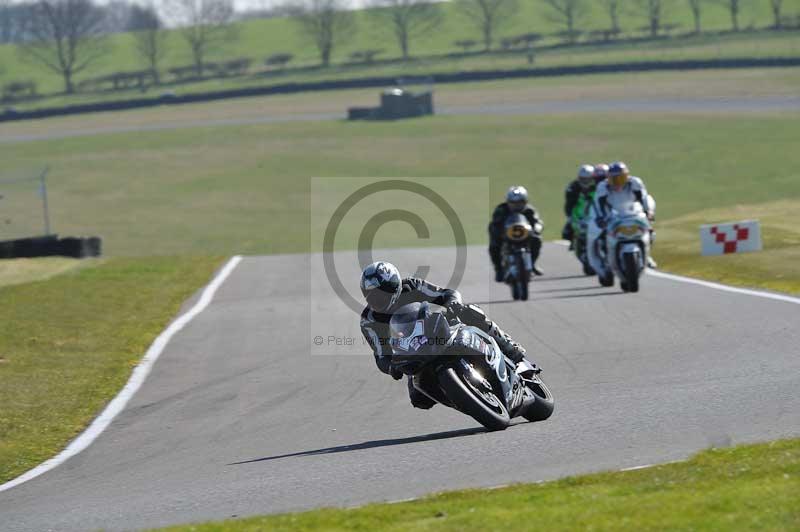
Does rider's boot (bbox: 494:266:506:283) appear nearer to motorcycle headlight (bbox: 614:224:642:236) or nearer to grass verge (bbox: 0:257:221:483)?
motorcycle headlight (bbox: 614:224:642:236)

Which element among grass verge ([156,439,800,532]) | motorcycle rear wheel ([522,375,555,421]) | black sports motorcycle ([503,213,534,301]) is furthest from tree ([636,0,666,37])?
grass verge ([156,439,800,532])

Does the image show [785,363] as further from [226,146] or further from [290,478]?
[226,146]

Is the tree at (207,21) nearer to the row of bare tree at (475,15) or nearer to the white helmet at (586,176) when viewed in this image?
the row of bare tree at (475,15)

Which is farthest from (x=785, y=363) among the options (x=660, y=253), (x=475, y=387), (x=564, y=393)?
(x=660, y=253)

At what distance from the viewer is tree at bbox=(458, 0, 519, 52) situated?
114m

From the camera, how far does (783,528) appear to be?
5.93 metres

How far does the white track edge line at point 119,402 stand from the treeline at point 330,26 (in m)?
82.9

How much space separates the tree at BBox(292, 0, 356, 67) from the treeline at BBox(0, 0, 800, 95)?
0.09m

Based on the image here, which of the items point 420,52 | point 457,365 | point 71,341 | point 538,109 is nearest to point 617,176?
point 71,341

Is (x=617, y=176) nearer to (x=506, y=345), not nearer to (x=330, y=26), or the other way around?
(x=506, y=345)

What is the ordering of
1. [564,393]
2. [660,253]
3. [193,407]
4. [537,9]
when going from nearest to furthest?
[564,393] → [193,407] → [660,253] → [537,9]

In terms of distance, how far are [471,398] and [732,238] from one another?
14356 mm

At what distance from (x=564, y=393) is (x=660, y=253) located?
47.1 feet

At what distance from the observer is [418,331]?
29.6ft
